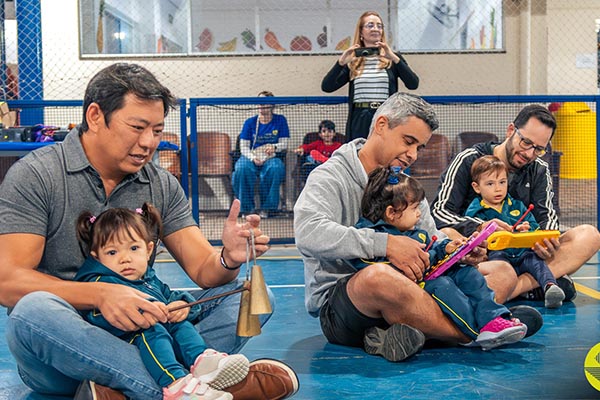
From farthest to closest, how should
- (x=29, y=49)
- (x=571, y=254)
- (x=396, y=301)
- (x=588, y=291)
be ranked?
1. (x=29, y=49)
2. (x=588, y=291)
3. (x=571, y=254)
4. (x=396, y=301)

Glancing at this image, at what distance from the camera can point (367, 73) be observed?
6535mm

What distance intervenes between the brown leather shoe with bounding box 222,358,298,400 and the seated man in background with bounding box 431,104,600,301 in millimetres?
1967

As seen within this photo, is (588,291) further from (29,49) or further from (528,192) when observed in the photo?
(29,49)

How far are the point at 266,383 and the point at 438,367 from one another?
0.93 metres

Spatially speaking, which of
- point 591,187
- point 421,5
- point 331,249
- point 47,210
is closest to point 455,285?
point 331,249

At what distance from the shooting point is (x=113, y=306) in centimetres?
238

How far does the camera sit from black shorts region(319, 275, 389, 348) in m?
3.39

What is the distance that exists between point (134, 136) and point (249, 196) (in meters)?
4.38

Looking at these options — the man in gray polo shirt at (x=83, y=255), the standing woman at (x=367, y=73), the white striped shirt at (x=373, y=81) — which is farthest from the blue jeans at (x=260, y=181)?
the man in gray polo shirt at (x=83, y=255)

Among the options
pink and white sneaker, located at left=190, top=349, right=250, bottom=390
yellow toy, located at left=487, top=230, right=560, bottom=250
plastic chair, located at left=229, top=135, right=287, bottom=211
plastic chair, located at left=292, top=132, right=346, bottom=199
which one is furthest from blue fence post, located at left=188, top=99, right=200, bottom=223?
pink and white sneaker, located at left=190, top=349, right=250, bottom=390

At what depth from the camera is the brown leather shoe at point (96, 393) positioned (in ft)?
8.02

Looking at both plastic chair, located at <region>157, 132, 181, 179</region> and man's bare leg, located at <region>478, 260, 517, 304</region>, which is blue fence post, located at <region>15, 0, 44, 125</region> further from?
man's bare leg, located at <region>478, 260, 517, 304</region>

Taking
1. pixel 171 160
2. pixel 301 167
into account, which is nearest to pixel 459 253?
pixel 301 167

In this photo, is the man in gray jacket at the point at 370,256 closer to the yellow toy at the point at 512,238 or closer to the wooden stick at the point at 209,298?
the yellow toy at the point at 512,238
